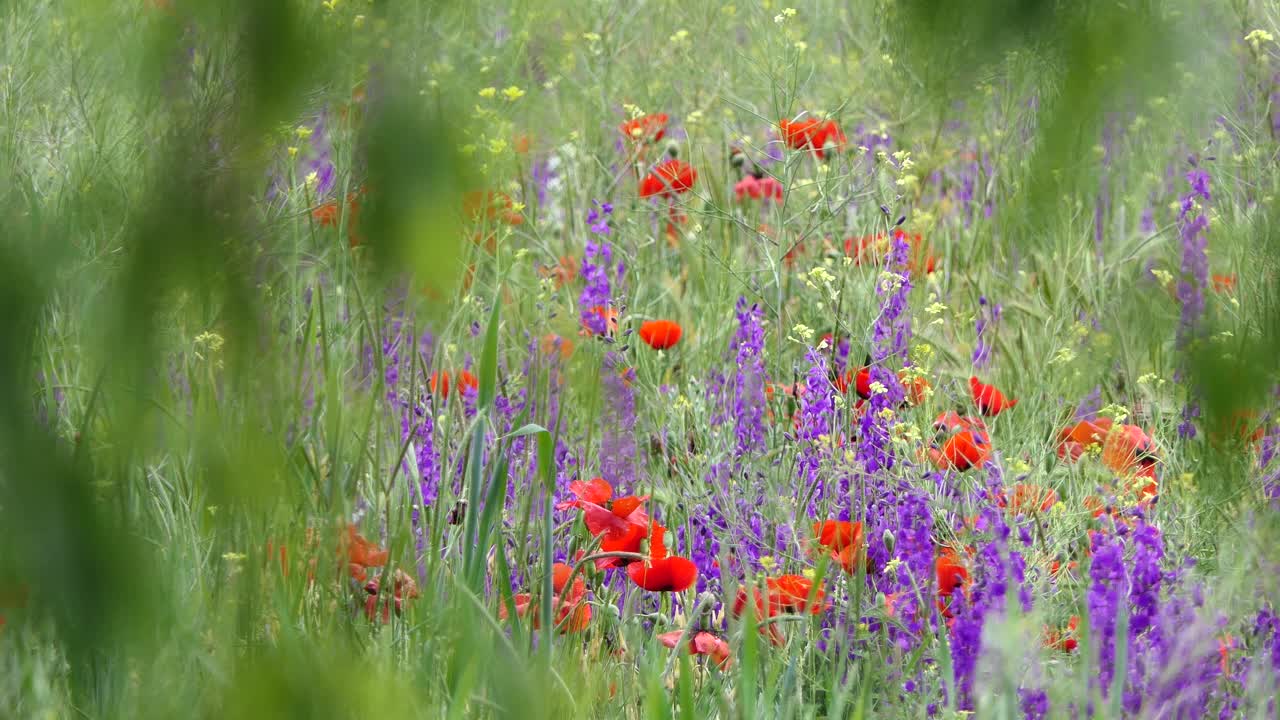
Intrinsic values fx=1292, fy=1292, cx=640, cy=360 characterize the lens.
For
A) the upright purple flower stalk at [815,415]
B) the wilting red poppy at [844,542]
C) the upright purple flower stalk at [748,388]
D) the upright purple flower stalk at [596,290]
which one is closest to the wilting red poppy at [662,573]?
the wilting red poppy at [844,542]

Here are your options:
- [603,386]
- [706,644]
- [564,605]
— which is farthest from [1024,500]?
[603,386]

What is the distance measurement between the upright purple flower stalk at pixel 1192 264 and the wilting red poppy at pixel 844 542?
0.40m

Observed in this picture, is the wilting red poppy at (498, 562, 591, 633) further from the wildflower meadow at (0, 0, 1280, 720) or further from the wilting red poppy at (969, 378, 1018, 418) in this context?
the wilting red poppy at (969, 378, 1018, 418)

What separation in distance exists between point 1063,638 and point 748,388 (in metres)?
0.57

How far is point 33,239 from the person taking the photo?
0.56 metres

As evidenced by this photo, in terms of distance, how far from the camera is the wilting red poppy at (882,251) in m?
2.01

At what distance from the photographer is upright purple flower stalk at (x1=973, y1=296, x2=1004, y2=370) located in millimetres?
2213

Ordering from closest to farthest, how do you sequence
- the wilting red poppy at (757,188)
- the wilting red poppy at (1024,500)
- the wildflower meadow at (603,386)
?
the wildflower meadow at (603,386)
the wilting red poppy at (1024,500)
the wilting red poppy at (757,188)

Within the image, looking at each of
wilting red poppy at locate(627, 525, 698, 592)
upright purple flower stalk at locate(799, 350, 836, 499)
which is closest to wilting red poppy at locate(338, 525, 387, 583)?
wilting red poppy at locate(627, 525, 698, 592)

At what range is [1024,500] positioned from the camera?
64.5 inches

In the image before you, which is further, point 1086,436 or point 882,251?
point 882,251

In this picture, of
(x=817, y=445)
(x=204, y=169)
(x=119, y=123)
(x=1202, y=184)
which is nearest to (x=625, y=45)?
(x=1202, y=184)

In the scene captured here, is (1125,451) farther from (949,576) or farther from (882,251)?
(882,251)

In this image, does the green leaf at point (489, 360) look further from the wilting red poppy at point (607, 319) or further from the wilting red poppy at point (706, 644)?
the wilting red poppy at point (607, 319)
